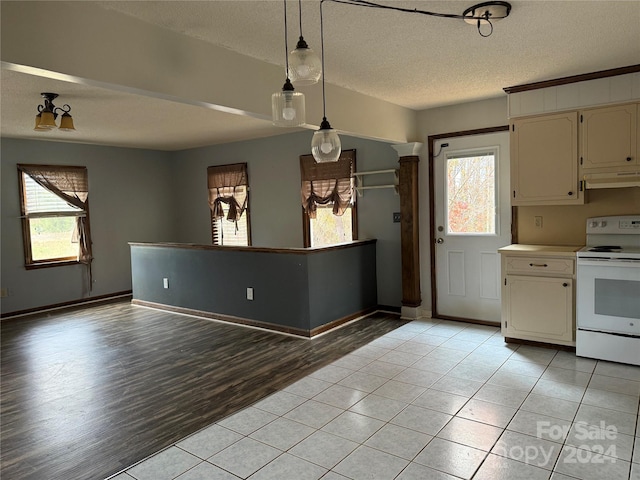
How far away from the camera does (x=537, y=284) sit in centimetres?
394

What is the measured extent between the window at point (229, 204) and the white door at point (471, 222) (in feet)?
9.84

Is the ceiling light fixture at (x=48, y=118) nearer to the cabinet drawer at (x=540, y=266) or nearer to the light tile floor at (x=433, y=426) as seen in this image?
the light tile floor at (x=433, y=426)

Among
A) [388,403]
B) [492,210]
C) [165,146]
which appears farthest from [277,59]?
[165,146]

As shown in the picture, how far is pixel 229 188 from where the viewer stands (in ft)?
22.8

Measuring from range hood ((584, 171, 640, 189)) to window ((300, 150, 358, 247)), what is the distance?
262 centimetres

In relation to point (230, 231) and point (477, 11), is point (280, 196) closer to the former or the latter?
point (230, 231)

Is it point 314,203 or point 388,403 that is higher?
point 314,203

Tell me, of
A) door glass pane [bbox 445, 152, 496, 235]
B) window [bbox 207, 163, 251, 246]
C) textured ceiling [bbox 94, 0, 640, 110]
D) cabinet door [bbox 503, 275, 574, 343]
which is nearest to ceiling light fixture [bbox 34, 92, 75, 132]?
textured ceiling [bbox 94, 0, 640, 110]

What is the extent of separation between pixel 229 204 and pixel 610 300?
5.11 meters

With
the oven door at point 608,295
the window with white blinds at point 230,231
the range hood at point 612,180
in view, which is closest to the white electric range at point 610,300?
the oven door at point 608,295

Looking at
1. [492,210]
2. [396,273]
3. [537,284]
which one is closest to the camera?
[537,284]

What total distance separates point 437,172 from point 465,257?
0.98 metres

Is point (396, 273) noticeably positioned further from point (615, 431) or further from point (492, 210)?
point (615, 431)

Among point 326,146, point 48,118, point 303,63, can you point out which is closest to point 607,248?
point 326,146
